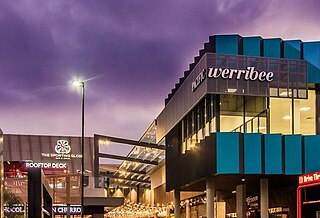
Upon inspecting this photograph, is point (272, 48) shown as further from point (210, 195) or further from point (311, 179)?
point (311, 179)

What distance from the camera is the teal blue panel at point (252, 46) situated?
122ft

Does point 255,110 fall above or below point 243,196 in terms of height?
above

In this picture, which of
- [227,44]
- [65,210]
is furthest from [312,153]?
[65,210]

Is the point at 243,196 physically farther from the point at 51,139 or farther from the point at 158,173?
the point at 51,139

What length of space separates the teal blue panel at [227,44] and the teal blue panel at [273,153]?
5.17 meters

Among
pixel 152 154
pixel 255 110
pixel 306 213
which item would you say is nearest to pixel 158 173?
pixel 152 154

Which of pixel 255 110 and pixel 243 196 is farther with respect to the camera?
pixel 243 196

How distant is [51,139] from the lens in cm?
11000

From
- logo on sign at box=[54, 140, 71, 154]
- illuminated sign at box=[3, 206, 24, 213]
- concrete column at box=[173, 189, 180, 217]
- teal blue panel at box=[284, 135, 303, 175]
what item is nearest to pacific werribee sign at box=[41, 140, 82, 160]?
logo on sign at box=[54, 140, 71, 154]

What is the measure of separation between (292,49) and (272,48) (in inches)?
45.0

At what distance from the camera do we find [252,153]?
115 feet

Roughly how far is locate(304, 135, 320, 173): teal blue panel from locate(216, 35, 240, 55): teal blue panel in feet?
20.4

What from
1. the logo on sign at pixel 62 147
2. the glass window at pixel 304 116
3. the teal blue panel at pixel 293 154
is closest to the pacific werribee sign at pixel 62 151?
the logo on sign at pixel 62 147

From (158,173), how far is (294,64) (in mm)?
38777
